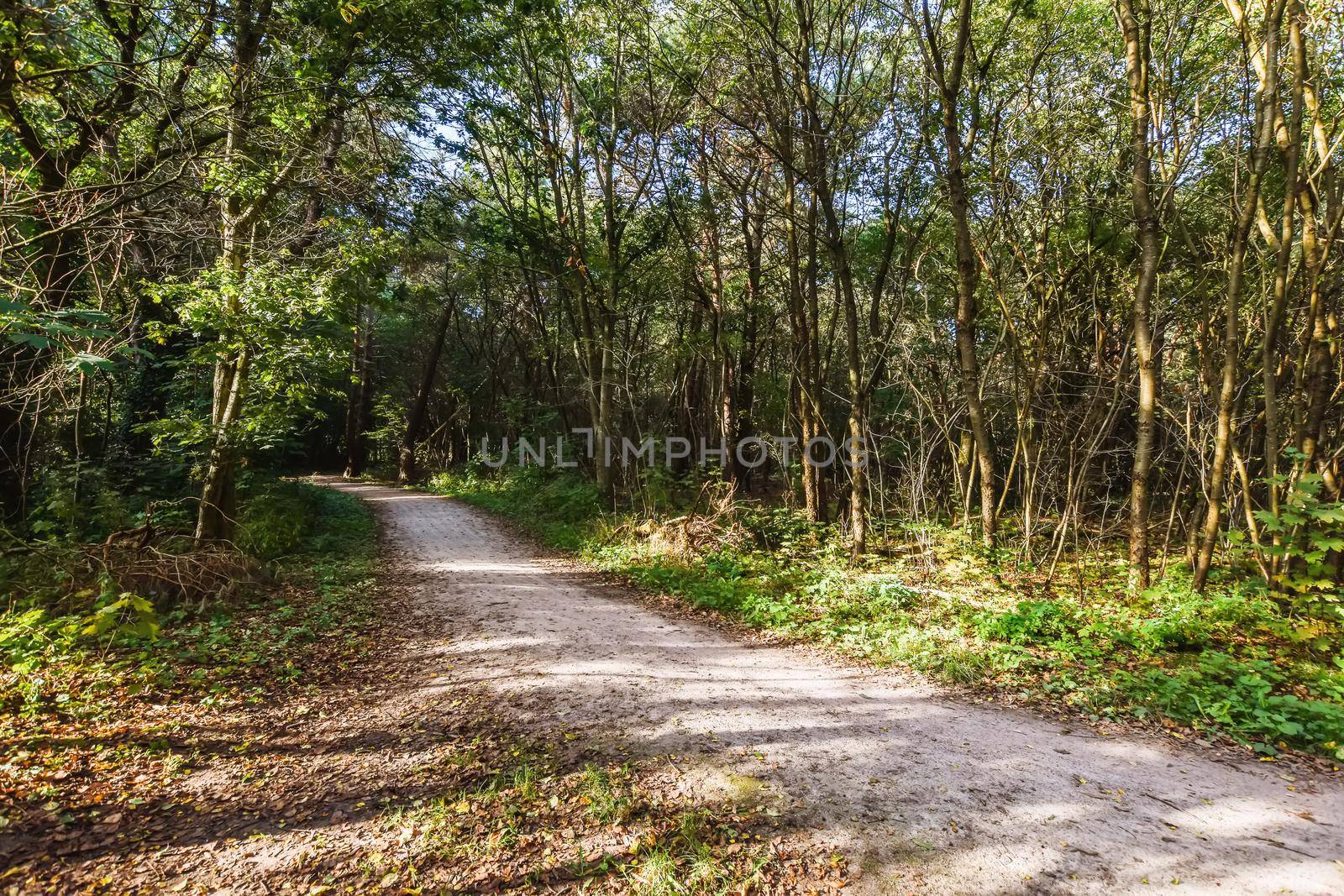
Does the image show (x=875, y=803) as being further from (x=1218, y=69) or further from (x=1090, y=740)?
(x=1218, y=69)

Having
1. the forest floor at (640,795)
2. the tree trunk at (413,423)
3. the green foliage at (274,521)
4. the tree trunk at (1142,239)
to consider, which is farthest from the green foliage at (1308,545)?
the tree trunk at (413,423)

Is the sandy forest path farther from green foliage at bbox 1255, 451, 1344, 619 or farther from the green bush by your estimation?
green foliage at bbox 1255, 451, 1344, 619

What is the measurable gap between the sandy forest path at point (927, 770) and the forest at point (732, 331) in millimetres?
347

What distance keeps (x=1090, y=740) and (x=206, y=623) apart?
8.12 meters

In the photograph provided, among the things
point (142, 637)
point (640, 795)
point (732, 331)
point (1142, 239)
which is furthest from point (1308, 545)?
point (142, 637)

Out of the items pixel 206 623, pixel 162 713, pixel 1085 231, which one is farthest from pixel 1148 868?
pixel 1085 231

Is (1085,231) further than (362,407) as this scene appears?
No

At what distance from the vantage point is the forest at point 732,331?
4461mm

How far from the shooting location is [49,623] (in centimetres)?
488

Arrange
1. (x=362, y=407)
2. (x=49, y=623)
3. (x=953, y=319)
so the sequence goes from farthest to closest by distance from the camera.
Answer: (x=362, y=407) → (x=953, y=319) → (x=49, y=623)

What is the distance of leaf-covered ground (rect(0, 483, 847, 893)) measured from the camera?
9.00 ft

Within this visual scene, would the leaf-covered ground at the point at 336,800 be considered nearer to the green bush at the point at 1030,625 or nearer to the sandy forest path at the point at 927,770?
the sandy forest path at the point at 927,770

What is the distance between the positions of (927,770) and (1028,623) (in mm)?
2957

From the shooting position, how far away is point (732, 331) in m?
14.7
